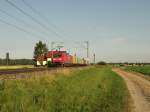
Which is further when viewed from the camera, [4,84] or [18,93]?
[4,84]

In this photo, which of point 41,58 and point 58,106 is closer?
point 58,106

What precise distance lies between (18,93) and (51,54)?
48.0m

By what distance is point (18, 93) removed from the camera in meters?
16.5

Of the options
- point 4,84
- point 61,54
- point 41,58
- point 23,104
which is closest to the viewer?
point 23,104

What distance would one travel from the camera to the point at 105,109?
16.4 meters

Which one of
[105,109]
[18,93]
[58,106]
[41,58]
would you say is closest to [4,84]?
[18,93]

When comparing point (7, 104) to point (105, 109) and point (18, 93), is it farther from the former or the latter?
point (105, 109)

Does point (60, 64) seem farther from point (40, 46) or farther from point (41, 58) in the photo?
point (40, 46)

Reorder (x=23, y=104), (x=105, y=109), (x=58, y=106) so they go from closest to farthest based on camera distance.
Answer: (x=23, y=104) < (x=58, y=106) < (x=105, y=109)

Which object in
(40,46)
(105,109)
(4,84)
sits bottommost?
(105,109)

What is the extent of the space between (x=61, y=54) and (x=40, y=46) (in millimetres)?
88497

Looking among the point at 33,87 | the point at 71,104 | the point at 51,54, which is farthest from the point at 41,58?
the point at 71,104

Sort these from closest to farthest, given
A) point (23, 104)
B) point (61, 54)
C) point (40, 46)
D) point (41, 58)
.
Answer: point (23, 104) → point (61, 54) → point (41, 58) → point (40, 46)

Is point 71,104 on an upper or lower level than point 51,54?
lower
